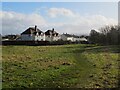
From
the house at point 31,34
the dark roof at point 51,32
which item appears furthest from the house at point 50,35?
the house at point 31,34

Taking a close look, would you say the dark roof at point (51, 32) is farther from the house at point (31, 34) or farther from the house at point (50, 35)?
the house at point (31, 34)

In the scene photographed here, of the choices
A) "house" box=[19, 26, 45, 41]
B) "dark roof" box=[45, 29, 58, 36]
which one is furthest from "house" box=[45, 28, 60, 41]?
"house" box=[19, 26, 45, 41]

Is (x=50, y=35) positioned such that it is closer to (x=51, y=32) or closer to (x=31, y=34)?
(x=51, y=32)

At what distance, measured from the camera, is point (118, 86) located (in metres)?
11.1

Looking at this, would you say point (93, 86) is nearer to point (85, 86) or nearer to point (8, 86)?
point (85, 86)

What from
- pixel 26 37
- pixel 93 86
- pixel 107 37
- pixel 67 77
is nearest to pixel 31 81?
pixel 67 77

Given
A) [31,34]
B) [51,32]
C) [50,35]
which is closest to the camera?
[31,34]

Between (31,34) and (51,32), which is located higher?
(51,32)

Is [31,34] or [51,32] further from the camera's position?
[51,32]

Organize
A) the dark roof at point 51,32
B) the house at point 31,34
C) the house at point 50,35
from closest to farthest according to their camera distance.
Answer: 1. the house at point 31,34
2. the house at point 50,35
3. the dark roof at point 51,32

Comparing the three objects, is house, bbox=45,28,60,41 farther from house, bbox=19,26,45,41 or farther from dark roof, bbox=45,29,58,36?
house, bbox=19,26,45,41

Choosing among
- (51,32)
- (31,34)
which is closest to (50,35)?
(51,32)

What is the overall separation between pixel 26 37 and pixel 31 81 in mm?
94983

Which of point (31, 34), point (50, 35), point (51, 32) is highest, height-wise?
point (51, 32)
